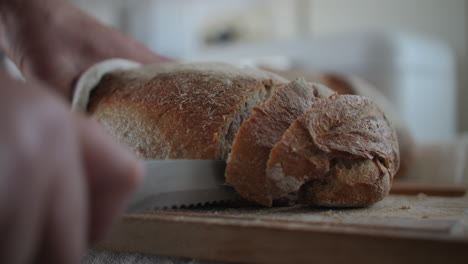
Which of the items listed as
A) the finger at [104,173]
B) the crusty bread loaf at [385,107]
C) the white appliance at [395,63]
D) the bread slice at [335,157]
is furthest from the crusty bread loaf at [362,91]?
the finger at [104,173]

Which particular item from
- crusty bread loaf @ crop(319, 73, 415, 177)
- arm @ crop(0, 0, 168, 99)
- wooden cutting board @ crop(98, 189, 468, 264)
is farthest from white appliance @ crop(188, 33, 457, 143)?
wooden cutting board @ crop(98, 189, 468, 264)

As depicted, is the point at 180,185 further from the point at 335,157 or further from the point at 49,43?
the point at 49,43

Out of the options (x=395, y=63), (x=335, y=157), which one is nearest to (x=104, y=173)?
(x=335, y=157)

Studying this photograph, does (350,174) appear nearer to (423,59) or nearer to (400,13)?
(423,59)

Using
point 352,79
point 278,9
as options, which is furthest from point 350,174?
point 278,9

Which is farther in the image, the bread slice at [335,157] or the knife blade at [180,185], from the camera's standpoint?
the bread slice at [335,157]

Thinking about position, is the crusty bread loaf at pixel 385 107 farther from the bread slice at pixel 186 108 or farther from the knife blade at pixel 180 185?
the knife blade at pixel 180 185

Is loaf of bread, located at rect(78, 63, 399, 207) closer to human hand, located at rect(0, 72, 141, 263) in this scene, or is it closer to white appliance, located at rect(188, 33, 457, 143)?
human hand, located at rect(0, 72, 141, 263)
